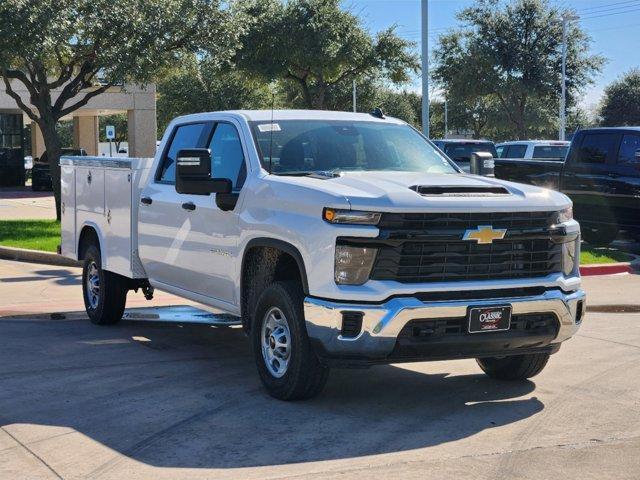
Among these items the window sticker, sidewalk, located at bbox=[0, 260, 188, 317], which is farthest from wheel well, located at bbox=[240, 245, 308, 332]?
sidewalk, located at bbox=[0, 260, 188, 317]

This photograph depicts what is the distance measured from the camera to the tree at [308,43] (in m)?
35.3

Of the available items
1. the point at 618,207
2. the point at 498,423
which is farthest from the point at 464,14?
the point at 498,423

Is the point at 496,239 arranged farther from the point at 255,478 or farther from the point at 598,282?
the point at 598,282

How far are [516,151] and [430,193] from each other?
61.4ft

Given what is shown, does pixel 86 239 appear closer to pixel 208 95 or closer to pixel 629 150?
pixel 629 150

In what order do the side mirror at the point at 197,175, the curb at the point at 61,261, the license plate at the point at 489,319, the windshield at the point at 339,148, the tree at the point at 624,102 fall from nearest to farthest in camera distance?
the license plate at the point at 489,319, the side mirror at the point at 197,175, the windshield at the point at 339,148, the curb at the point at 61,261, the tree at the point at 624,102

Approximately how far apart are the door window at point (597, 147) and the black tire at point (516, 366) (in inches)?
376

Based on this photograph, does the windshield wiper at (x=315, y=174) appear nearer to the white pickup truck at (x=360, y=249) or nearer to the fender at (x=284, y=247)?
the white pickup truck at (x=360, y=249)

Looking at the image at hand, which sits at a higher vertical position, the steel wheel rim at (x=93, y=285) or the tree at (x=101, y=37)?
the tree at (x=101, y=37)

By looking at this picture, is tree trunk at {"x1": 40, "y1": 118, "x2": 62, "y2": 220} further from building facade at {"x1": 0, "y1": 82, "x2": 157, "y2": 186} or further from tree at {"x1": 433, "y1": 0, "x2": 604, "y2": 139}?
tree at {"x1": 433, "y1": 0, "x2": 604, "y2": 139}

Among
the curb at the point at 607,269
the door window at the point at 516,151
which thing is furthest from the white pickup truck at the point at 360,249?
the door window at the point at 516,151

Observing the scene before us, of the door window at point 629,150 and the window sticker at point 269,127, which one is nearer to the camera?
the window sticker at point 269,127

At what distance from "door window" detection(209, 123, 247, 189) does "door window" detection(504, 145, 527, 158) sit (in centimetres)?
1733

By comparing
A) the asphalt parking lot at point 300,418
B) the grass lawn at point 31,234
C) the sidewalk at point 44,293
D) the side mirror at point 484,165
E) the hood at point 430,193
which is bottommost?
the asphalt parking lot at point 300,418
